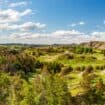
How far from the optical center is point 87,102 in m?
102

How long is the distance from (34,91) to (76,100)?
1551 centimetres

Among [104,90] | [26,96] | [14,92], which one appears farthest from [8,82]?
[104,90]

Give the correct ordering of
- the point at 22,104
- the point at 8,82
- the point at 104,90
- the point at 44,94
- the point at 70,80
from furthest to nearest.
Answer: the point at 70,80 < the point at 8,82 < the point at 104,90 < the point at 44,94 < the point at 22,104

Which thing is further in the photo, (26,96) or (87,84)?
(87,84)

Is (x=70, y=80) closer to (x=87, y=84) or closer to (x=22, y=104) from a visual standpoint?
(x=87, y=84)

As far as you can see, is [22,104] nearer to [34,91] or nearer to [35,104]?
[35,104]

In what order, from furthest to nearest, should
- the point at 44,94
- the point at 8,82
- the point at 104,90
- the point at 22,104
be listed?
the point at 8,82 → the point at 104,90 → the point at 44,94 → the point at 22,104

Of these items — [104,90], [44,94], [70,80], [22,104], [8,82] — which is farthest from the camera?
[70,80]

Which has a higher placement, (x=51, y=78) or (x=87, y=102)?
(x=51, y=78)

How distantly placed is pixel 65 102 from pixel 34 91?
13.5 m

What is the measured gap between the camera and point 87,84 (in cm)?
11425

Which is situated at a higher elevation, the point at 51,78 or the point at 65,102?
the point at 51,78

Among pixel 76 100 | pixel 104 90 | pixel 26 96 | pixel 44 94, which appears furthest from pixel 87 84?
pixel 26 96

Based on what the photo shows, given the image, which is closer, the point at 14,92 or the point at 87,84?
the point at 14,92
